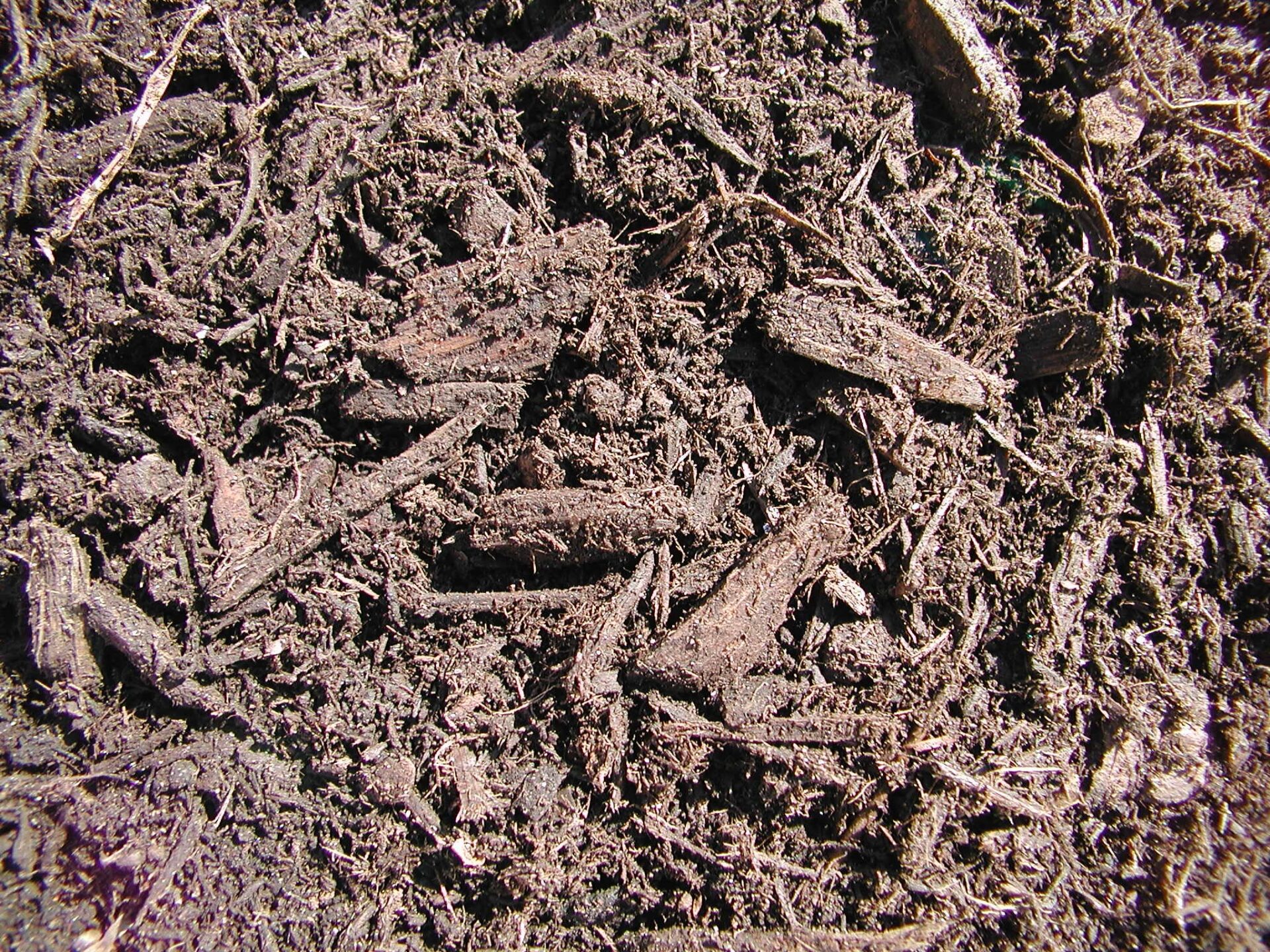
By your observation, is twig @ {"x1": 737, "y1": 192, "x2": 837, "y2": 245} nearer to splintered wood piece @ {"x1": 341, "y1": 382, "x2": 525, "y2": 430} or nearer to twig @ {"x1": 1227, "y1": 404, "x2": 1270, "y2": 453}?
splintered wood piece @ {"x1": 341, "y1": 382, "x2": 525, "y2": 430}

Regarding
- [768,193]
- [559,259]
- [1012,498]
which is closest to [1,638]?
[559,259]

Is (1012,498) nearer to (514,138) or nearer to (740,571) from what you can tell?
(740,571)

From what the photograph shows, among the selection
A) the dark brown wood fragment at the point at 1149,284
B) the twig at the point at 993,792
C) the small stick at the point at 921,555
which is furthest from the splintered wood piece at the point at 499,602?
→ the dark brown wood fragment at the point at 1149,284

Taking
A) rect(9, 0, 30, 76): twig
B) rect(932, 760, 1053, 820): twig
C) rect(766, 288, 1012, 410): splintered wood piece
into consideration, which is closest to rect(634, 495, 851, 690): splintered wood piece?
rect(766, 288, 1012, 410): splintered wood piece

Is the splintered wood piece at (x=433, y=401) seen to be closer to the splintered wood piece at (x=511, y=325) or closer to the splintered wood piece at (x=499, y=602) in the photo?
the splintered wood piece at (x=511, y=325)

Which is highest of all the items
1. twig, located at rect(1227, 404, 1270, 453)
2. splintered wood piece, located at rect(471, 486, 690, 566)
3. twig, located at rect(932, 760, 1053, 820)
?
twig, located at rect(1227, 404, 1270, 453)

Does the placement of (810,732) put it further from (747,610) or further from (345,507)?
(345,507)

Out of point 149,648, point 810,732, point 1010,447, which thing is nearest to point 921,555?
point 1010,447
